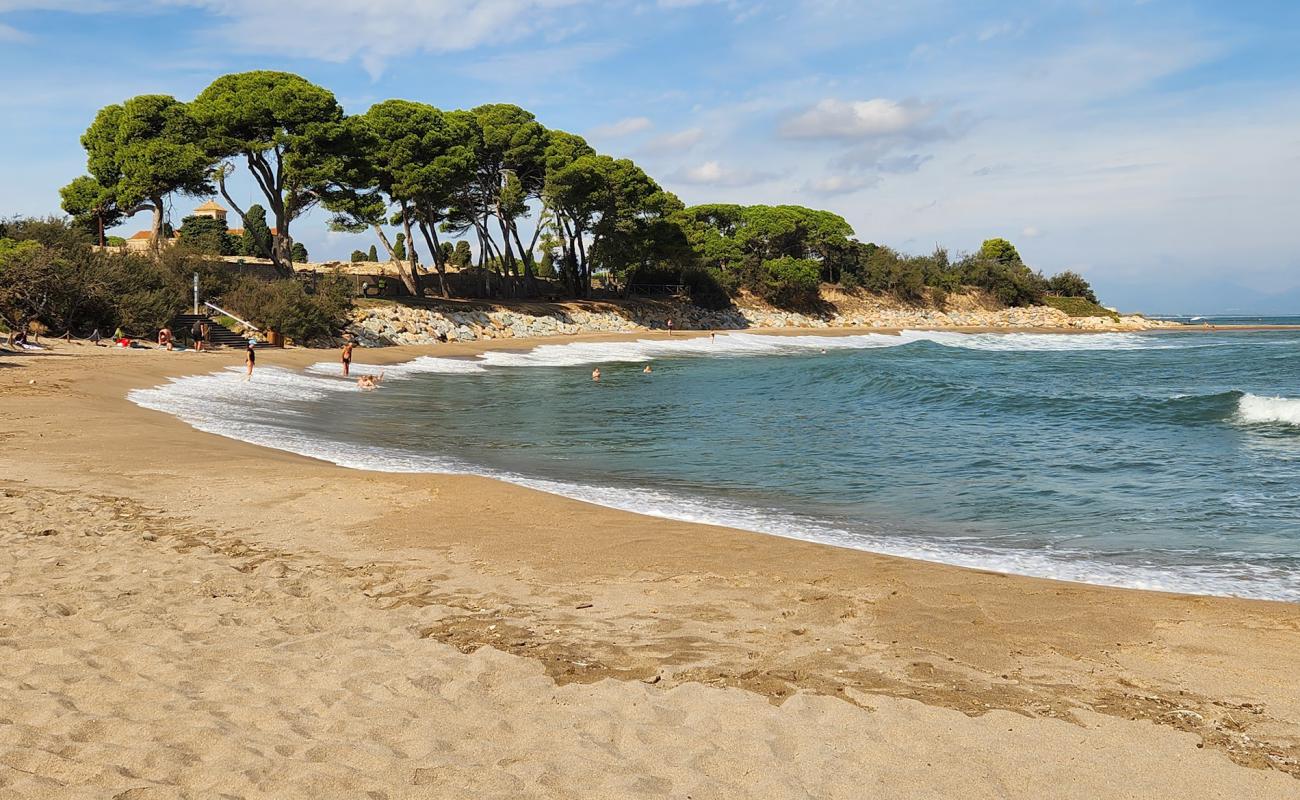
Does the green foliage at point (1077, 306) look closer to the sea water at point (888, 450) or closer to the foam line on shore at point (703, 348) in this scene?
the foam line on shore at point (703, 348)

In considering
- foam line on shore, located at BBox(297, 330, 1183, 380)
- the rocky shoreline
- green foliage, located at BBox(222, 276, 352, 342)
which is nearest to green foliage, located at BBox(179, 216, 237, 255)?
the rocky shoreline

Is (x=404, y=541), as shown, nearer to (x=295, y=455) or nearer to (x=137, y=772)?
(x=137, y=772)

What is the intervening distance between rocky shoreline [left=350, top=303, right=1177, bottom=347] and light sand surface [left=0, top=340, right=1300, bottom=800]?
121ft

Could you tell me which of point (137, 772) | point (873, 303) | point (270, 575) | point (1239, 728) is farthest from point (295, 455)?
point (873, 303)

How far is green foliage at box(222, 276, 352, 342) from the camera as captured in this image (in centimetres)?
3703

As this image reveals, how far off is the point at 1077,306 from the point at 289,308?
8388 cm

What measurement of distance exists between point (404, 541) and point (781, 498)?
5250 mm

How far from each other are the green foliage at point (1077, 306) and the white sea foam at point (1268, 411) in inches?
3139

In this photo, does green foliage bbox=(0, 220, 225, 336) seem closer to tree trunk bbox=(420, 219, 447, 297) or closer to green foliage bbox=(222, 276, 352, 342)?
green foliage bbox=(222, 276, 352, 342)

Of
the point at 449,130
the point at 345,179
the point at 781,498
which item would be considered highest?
the point at 449,130

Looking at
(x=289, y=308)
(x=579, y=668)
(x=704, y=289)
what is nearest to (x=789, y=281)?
(x=704, y=289)

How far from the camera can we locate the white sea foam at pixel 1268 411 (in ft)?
61.2

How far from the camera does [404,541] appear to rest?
7926mm

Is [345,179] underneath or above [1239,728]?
above
